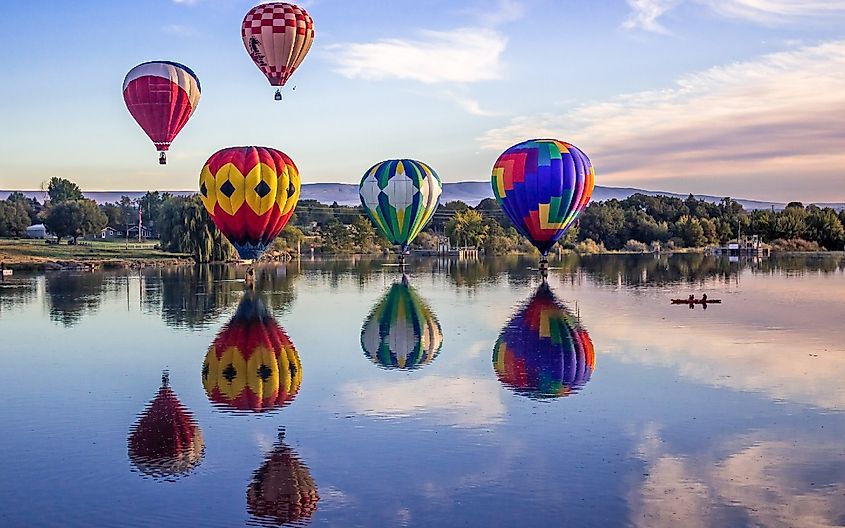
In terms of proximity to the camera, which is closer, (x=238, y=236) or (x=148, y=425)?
(x=148, y=425)

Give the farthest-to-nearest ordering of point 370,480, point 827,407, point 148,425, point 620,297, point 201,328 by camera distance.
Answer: point 620,297, point 201,328, point 827,407, point 148,425, point 370,480

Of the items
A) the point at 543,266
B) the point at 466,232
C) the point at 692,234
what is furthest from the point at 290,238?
the point at 692,234

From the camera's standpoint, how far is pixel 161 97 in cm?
3253

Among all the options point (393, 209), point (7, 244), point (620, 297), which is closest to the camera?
point (620, 297)

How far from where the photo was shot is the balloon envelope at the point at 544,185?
115ft

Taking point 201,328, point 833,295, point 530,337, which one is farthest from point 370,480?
point 833,295

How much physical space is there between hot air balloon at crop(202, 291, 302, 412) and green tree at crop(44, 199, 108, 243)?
154 feet

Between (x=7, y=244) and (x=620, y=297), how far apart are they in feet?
139

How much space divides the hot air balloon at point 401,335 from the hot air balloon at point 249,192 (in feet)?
17.2

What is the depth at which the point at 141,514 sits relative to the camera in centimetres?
934

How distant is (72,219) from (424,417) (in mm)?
59394

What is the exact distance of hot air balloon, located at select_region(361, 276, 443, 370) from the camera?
18750 millimetres

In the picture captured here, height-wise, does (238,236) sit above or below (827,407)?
above

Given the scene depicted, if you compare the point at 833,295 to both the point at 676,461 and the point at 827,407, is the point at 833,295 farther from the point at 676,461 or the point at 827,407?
the point at 676,461
